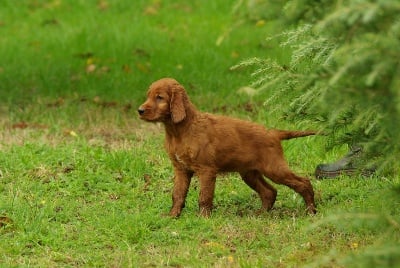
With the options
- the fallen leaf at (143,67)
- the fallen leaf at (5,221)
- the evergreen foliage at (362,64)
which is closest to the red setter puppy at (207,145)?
the fallen leaf at (5,221)

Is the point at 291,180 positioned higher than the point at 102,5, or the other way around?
the point at 102,5

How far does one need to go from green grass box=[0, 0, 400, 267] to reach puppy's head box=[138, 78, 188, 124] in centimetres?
73

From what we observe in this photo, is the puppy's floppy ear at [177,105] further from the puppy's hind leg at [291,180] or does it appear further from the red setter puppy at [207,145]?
the puppy's hind leg at [291,180]

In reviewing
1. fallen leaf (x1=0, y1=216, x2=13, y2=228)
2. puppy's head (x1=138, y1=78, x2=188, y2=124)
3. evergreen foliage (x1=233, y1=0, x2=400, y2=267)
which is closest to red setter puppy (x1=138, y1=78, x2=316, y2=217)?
puppy's head (x1=138, y1=78, x2=188, y2=124)

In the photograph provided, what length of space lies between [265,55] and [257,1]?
24.4ft

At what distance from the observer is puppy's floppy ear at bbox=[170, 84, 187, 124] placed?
6.40 meters

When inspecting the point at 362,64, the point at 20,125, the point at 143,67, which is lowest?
the point at 20,125

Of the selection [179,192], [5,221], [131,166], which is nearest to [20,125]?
[131,166]

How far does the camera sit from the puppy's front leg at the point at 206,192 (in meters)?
6.47

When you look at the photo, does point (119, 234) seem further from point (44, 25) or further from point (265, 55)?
point (44, 25)

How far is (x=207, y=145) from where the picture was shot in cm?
647

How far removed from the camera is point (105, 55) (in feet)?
40.4

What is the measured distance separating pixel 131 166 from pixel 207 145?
146cm

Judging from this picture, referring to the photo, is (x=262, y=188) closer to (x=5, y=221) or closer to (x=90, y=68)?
(x=5, y=221)
